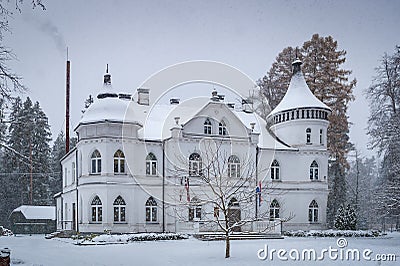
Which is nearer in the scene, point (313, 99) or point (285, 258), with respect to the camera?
point (285, 258)

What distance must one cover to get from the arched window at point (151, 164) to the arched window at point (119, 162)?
1580 mm

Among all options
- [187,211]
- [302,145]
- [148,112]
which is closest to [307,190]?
[302,145]

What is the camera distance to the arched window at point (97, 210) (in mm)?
26656

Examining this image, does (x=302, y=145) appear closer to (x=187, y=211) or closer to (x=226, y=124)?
(x=226, y=124)

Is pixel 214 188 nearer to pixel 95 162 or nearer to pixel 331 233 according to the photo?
pixel 95 162

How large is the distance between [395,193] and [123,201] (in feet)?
48.0

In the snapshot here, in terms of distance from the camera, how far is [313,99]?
3244cm

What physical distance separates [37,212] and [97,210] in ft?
44.4

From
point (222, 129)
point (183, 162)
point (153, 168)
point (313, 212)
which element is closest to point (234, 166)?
point (222, 129)

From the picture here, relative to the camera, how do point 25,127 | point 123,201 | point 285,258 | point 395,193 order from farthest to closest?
point 25,127
point 123,201
point 395,193
point 285,258

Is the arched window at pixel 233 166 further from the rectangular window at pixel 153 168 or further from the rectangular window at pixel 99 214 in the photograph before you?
the rectangular window at pixel 99 214

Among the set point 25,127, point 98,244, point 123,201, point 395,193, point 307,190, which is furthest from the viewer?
point 25,127

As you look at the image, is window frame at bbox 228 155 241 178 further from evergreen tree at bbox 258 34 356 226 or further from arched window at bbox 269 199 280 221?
evergreen tree at bbox 258 34 356 226

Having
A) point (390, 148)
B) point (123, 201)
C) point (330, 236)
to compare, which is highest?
point (390, 148)
